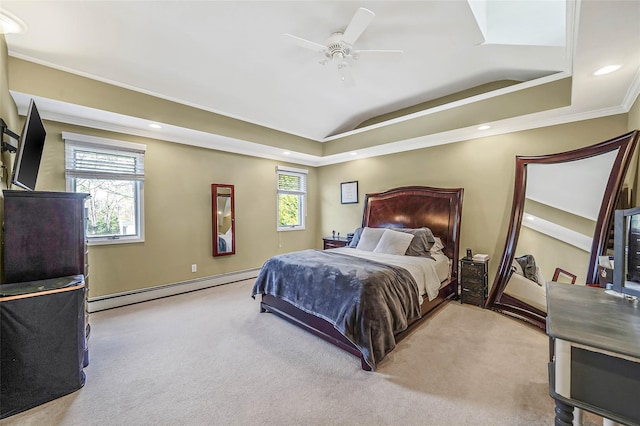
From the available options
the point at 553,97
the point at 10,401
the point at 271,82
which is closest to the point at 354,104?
Answer: the point at 271,82

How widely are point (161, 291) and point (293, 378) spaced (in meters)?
2.97

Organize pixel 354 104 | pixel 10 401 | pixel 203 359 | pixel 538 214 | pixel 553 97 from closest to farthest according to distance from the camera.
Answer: pixel 10 401 → pixel 203 359 → pixel 553 97 → pixel 538 214 → pixel 354 104

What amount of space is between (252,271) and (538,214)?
15.1 ft

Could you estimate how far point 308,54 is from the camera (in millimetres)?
3100

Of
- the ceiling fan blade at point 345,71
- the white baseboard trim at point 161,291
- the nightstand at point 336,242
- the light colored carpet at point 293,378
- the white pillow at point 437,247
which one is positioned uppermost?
the ceiling fan blade at point 345,71

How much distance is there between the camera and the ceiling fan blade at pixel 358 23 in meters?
2.05

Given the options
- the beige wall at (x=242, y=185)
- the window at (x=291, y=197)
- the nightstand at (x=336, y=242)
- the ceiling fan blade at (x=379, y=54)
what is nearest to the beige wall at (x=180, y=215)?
the beige wall at (x=242, y=185)

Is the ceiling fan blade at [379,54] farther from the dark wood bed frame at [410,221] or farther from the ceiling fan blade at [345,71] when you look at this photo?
the dark wood bed frame at [410,221]

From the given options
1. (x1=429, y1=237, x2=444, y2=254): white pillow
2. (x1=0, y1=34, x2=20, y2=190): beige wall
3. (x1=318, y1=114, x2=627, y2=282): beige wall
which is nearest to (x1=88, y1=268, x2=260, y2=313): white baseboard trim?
(x1=0, y1=34, x2=20, y2=190): beige wall

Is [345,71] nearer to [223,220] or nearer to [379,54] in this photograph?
[379,54]

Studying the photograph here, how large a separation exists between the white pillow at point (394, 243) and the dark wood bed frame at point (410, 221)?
644 millimetres

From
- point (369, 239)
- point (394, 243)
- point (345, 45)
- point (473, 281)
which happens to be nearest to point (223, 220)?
point (369, 239)

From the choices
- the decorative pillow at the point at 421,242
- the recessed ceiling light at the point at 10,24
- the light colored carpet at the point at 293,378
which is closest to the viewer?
the light colored carpet at the point at 293,378

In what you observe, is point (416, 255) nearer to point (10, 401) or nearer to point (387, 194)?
point (387, 194)
